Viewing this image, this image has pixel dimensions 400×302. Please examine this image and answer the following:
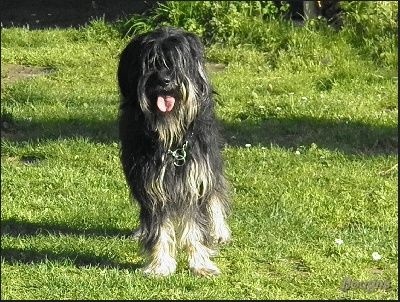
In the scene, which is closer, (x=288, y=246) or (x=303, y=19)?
(x=288, y=246)

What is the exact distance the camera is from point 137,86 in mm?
5312

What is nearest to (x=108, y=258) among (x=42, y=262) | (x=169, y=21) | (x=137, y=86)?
(x=42, y=262)

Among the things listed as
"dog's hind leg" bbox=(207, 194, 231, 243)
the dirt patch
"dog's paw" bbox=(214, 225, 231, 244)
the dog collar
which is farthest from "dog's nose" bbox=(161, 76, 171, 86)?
the dirt patch

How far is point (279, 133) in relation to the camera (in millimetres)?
9008

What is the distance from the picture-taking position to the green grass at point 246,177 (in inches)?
224

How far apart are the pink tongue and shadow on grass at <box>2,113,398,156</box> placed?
3.38 m

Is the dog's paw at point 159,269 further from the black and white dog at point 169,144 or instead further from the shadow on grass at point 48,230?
the shadow on grass at point 48,230

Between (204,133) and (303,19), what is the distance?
7.44 metres

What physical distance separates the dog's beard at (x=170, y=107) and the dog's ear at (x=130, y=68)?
0.48 ft

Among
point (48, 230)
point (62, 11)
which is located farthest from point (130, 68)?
point (62, 11)

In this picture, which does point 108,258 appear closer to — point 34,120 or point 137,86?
point 137,86

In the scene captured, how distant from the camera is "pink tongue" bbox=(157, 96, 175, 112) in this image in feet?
17.3

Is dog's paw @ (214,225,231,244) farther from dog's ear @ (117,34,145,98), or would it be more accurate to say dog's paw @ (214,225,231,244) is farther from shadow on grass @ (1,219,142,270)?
dog's ear @ (117,34,145,98)

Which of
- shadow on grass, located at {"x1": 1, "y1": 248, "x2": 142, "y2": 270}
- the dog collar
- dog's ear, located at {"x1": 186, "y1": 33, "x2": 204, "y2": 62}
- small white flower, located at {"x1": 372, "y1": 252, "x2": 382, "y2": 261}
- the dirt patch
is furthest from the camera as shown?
the dirt patch
